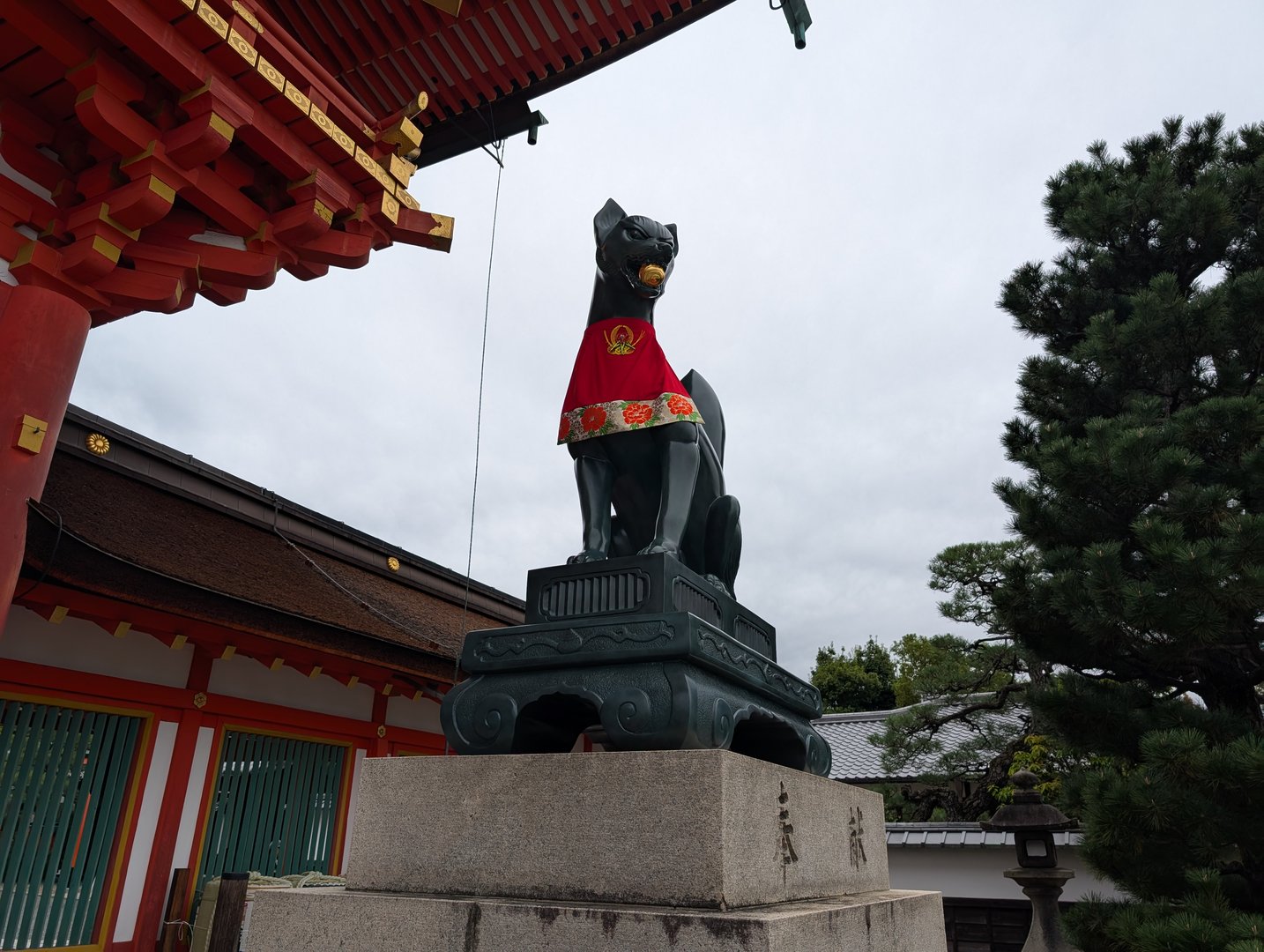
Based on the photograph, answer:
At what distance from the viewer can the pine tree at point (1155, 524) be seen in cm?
588

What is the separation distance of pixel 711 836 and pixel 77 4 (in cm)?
409

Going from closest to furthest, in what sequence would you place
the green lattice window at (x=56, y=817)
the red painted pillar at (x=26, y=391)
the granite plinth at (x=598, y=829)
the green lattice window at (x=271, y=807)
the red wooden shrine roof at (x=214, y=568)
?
the granite plinth at (x=598, y=829) → the red painted pillar at (x=26, y=391) → the red wooden shrine roof at (x=214, y=568) → the green lattice window at (x=56, y=817) → the green lattice window at (x=271, y=807)

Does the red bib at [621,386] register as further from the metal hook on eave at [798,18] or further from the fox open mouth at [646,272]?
the metal hook on eave at [798,18]

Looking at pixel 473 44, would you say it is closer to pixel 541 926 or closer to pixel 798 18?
pixel 798 18

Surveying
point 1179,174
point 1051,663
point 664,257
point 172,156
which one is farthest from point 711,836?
point 1179,174

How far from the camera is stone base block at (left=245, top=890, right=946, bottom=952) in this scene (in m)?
1.58

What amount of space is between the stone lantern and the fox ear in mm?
9306

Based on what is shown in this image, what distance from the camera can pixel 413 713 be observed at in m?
8.18

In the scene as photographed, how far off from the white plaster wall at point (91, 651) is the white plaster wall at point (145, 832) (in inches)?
15.8

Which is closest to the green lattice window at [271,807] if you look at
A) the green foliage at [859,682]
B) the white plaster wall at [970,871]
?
the white plaster wall at [970,871]

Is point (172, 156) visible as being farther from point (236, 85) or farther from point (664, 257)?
point (664, 257)

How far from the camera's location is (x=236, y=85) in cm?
400

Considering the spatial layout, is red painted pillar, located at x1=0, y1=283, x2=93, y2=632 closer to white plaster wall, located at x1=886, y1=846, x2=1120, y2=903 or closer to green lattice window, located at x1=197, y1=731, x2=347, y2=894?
green lattice window, located at x1=197, y1=731, x2=347, y2=894

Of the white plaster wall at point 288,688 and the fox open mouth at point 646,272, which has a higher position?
the fox open mouth at point 646,272
